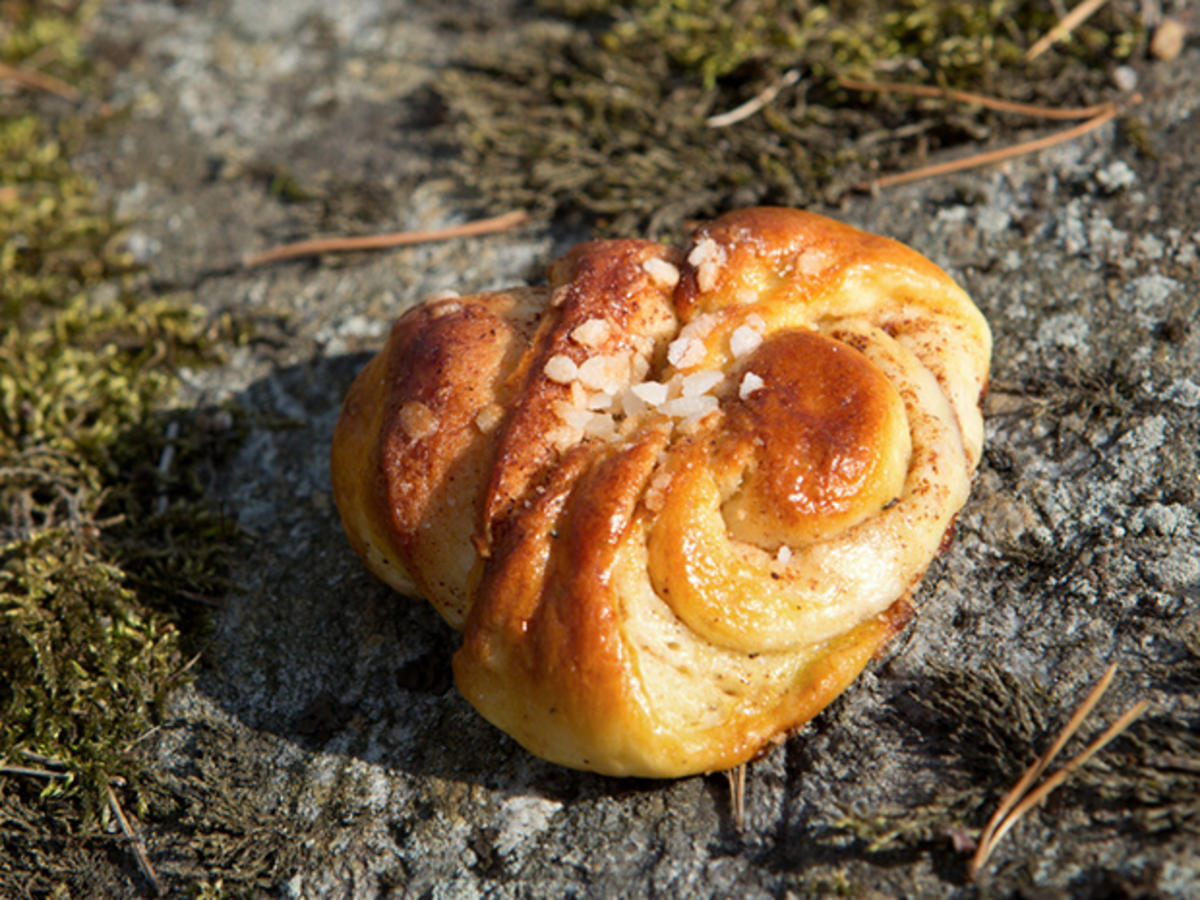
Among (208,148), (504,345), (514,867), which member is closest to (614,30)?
(208,148)

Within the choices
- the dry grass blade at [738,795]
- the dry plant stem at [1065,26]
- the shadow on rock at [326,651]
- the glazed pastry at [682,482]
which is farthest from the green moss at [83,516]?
the dry plant stem at [1065,26]

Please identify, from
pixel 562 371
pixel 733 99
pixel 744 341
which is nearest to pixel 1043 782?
pixel 744 341

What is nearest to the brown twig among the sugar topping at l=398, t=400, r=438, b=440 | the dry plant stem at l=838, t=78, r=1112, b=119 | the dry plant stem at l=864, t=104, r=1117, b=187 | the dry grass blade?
the dry grass blade

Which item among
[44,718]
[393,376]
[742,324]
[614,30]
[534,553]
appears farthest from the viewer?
[614,30]

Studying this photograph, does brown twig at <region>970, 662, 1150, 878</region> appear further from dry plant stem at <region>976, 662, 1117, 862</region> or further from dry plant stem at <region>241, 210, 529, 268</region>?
dry plant stem at <region>241, 210, 529, 268</region>

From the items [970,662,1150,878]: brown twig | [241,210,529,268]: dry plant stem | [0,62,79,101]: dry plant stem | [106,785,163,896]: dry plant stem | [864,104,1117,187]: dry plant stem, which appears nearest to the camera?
[970,662,1150,878]: brown twig

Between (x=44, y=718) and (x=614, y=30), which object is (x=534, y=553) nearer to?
(x=44, y=718)

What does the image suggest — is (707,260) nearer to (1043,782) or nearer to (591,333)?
(591,333)
